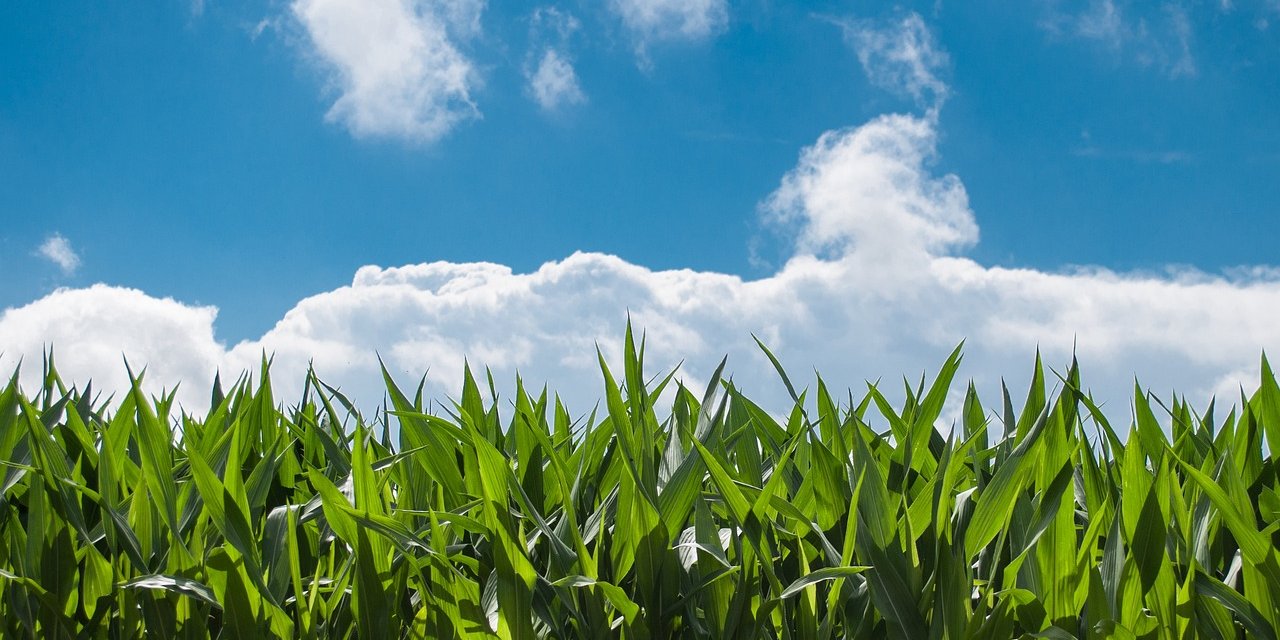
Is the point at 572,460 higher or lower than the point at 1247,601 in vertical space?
higher

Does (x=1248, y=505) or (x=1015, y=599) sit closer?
(x=1015, y=599)

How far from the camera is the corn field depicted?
127 centimetres

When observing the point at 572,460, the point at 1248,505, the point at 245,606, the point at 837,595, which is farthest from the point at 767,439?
the point at 245,606

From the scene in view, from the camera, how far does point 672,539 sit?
1.40 metres

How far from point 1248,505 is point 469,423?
1.14m

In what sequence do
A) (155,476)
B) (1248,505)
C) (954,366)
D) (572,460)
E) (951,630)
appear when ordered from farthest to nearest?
(572,460)
(954,366)
(155,476)
(1248,505)
(951,630)

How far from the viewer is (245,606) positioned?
4.68 ft

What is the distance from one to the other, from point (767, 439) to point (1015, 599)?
2.42 feet

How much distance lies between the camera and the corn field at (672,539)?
127cm

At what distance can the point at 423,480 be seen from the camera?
182 centimetres

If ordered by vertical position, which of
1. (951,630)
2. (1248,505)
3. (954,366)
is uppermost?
(954,366)

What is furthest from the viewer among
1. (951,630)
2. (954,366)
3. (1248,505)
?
(954,366)

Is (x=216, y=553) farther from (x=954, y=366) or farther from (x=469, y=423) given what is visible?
(x=954, y=366)

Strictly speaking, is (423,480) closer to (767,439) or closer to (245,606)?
(245,606)
